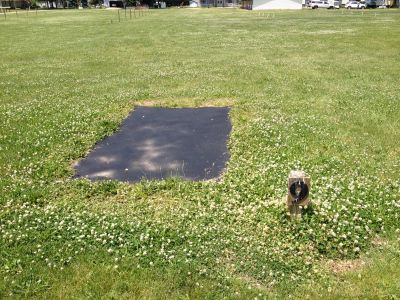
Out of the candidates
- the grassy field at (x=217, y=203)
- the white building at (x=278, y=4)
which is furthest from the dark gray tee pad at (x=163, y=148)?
the white building at (x=278, y=4)

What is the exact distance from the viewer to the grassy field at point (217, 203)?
7031 mm

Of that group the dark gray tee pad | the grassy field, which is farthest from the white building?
the dark gray tee pad

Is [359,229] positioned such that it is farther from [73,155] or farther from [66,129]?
[66,129]

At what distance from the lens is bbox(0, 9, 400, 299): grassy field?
7031mm

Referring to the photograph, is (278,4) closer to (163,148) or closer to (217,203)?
(163,148)

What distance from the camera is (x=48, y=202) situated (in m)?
9.65

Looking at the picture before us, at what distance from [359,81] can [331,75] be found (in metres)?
2.06

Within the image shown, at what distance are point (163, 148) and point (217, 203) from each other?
4.26 metres

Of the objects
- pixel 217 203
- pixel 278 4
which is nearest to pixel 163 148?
pixel 217 203

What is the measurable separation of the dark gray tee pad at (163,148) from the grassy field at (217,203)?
526 mm

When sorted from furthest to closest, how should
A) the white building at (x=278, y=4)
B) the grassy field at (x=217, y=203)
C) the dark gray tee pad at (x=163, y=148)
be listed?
1. the white building at (x=278, y=4)
2. the dark gray tee pad at (x=163, y=148)
3. the grassy field at (x=217, y=203)

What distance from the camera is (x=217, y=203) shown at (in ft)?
30.7

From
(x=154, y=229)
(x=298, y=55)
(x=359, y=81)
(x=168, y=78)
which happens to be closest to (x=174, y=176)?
(x=154, y=229)

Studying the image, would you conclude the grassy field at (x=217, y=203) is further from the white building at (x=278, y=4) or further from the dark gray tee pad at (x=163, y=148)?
the white building at (x=278, y=4)
